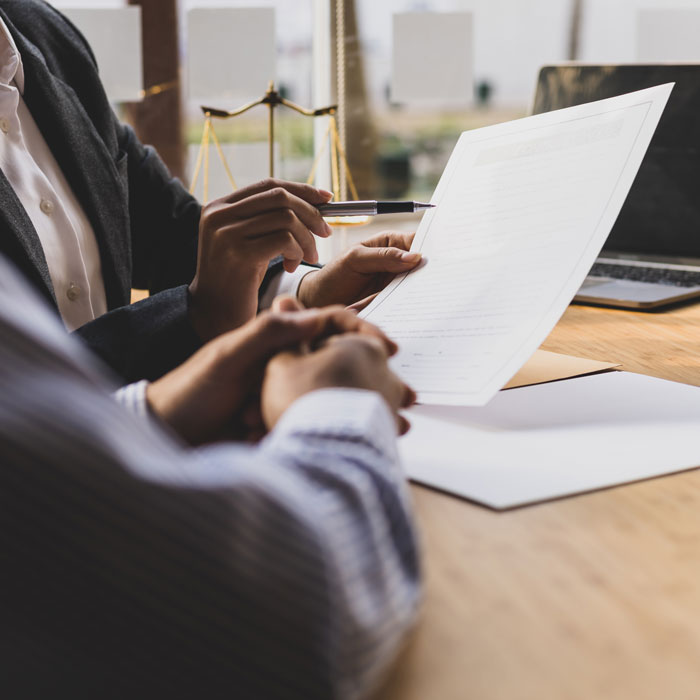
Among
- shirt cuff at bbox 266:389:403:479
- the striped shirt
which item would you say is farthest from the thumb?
the striped shirt

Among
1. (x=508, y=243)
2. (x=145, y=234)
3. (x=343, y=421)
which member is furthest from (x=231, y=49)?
(x=343, y=421)

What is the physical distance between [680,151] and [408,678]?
1.10 meters

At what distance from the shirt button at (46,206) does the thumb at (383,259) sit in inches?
17.8

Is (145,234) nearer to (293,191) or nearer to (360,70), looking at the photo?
(293,191)

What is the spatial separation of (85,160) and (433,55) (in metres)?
1.12

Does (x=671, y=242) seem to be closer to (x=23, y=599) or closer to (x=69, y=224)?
(x=69, y=224)

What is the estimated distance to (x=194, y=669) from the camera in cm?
30

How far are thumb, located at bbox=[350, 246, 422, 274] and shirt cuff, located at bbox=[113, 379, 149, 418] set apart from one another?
336mm

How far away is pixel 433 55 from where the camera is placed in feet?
6.65

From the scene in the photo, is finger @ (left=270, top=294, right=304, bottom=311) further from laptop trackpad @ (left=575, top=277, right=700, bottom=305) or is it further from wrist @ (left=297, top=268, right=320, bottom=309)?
laptop trackpad @ (left=575, top=277, right=700, bottom=305)

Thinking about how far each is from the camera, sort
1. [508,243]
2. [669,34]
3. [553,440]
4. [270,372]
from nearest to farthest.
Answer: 1. [270,372]
2. [553,440]
3. [508,243]
4. [669,34]

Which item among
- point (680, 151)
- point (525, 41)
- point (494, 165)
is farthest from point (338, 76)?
point (494, 165)

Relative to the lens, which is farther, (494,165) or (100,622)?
(494,165)

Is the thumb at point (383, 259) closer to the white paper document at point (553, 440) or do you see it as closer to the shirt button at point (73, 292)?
the white paper document at point (553, 440)
